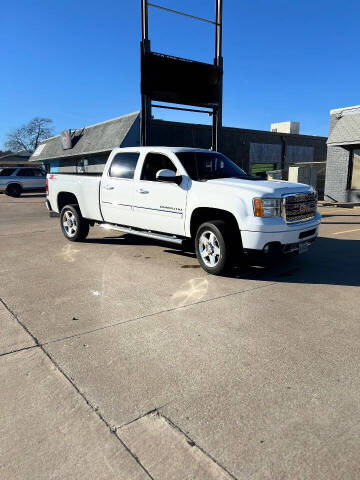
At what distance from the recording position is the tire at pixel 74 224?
8609mm

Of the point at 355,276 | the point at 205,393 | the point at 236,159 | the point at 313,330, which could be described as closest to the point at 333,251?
the point at 355,276

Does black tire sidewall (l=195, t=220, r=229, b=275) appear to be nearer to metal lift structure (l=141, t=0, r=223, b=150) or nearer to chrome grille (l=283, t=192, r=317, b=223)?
chrome grille (l=283, t=192, r=317, b=223)

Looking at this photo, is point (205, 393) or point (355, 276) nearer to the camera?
point (205, 393)

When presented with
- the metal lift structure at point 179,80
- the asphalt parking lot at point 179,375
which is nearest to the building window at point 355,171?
the metal lift structure at point 179,80

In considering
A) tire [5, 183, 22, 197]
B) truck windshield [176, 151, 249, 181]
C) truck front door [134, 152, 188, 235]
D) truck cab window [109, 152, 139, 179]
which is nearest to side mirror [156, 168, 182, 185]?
truck front door [134, 152, 188, 235]

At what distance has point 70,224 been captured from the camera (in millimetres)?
8992

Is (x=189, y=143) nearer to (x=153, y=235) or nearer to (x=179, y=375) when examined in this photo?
(x=153, y=235)

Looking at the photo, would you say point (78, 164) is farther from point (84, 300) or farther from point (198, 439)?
point (198, 439)

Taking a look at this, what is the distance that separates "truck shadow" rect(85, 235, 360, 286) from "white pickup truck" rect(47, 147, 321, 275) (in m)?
0.49

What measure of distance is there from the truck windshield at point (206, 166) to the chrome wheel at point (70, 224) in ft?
10.9

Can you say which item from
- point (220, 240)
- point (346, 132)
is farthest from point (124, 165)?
point (346, 132)

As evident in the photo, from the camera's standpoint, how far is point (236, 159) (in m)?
28.7

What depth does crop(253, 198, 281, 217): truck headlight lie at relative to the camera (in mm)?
5453

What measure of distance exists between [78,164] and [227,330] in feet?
109
